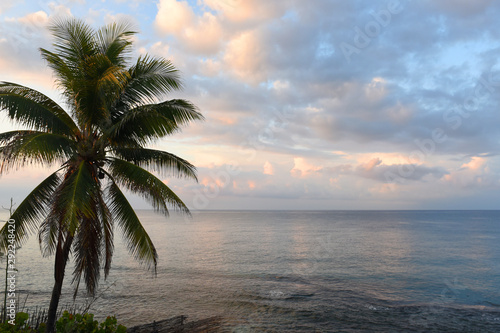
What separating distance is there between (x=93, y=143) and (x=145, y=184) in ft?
7.05

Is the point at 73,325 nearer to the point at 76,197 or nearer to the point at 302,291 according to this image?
the point at 76,197

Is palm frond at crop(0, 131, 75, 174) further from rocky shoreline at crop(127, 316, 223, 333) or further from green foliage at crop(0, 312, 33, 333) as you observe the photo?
rocky shoreline at crop(127, 316, 223, 333)

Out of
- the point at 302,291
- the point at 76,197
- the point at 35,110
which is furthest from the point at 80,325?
the point at 302,291

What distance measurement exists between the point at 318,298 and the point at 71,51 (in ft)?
72.7

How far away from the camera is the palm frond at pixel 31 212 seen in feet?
30.2

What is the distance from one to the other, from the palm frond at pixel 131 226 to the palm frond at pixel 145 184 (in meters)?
0.44

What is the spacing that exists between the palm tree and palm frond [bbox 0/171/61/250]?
2cm

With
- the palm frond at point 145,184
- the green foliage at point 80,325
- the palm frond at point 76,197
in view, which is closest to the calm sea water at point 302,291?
the green foliage at point 80,325

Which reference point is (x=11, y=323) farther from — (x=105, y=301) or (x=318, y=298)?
(x=318, y=298)

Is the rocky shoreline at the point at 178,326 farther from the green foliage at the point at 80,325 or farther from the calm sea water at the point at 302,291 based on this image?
the green foliage at the point at 80,325

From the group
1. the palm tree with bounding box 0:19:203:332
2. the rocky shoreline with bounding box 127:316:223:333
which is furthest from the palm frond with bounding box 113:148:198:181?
the rocky shoreline with bounding box 127:316:223:333

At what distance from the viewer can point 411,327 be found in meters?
17.9

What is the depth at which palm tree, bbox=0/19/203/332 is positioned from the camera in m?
9.16

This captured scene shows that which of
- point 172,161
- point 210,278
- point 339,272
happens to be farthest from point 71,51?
point 339,272
